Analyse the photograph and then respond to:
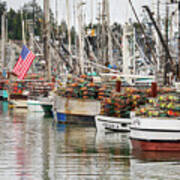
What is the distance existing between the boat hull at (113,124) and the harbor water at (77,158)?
373mm

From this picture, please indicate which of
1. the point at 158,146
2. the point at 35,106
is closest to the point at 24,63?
the point at 35,106

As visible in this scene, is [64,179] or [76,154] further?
[76,154]

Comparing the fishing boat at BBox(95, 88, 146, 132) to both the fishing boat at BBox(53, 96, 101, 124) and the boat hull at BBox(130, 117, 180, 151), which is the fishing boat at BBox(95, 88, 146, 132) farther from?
the boat hull at BBox(130, 117, 180, 151)

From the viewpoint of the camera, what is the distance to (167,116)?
91.1 feet

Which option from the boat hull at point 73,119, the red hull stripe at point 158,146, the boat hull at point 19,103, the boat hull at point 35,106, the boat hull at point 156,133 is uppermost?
the boat hull at point 156,133

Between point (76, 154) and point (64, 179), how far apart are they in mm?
6709

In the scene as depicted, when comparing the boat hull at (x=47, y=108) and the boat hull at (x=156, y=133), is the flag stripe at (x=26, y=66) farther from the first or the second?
the boat hull at (x=156, y=133)

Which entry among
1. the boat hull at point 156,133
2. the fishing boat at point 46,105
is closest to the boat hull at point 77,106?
the fishing boat at point 46,105

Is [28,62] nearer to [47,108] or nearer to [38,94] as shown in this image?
[38,94]

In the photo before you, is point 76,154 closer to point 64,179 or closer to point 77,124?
point 64,179

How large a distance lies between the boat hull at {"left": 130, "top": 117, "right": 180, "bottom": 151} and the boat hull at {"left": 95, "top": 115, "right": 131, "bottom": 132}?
28.2ft

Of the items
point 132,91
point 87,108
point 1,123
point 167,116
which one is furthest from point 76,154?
point 1,123

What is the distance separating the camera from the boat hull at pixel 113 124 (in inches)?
1451

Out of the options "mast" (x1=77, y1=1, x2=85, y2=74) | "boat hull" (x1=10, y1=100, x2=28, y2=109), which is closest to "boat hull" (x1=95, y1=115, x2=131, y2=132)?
"mast" (x1=77, y1=1, x2=85, y2=74)
